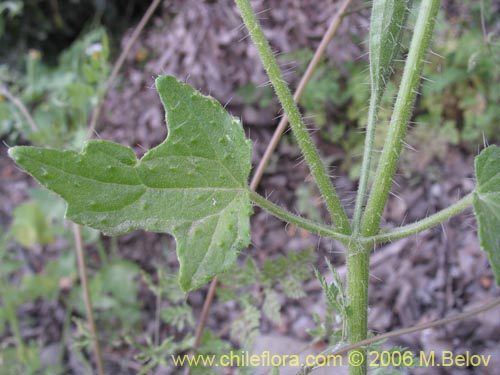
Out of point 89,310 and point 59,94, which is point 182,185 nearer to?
point 89,310

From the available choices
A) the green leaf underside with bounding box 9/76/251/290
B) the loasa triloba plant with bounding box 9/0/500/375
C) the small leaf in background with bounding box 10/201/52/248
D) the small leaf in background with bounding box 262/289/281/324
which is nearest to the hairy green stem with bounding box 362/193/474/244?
the loasa triloba plant with bounding box 9/0/500/375

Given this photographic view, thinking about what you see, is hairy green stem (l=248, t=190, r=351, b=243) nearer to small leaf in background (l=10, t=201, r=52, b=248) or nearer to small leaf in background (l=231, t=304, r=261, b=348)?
small leaf in background (l=231, t=304, r=261, b=348)

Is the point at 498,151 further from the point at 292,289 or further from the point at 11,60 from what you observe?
the point at 11,60

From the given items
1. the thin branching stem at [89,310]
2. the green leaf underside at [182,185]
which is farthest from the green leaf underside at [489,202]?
the thin branching stem at [89,310]

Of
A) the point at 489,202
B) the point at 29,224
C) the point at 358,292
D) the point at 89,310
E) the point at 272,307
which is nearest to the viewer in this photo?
the point at 489,202

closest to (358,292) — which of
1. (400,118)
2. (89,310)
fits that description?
(400,118)

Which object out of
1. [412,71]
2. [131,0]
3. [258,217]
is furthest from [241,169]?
[131,0]

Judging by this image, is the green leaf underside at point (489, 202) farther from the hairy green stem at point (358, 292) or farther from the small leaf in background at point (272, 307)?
the small leaf in background at point (272, 307)
